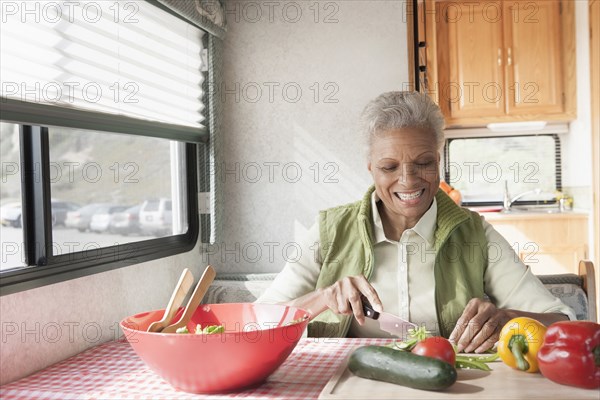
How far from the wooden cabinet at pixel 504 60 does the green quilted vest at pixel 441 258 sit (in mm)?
2862

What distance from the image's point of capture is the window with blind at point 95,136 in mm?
1681

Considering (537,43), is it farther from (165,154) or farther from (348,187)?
(165,154)

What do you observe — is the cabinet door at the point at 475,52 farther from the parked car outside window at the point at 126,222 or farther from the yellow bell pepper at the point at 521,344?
the yellow bell pepper at the point at 521,344

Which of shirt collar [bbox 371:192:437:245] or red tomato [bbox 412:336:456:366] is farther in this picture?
shirt collar [bbox 371:192:437:245]

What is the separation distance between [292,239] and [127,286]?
0.99 m

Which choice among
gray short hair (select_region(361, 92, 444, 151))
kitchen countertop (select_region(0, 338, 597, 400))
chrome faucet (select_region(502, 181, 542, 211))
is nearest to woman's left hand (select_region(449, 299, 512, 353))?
kitchen countertop (select_region(0, 338, 597, 400))

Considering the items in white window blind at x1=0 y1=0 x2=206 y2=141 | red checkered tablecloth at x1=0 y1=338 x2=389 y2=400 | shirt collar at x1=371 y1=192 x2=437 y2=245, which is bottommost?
red checkered tablecloth at x1=0 y1=338 x2=389 y2=400

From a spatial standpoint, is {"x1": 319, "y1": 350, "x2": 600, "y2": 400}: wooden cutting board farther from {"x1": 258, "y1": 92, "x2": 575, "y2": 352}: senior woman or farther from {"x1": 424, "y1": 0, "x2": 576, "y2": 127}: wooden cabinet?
Result: {"x1": 424, "y1": 0, "x2": 576, "y2": 127}: wooden cabinet

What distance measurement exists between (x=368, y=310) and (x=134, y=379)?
22.8 inches

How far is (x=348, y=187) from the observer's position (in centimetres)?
285

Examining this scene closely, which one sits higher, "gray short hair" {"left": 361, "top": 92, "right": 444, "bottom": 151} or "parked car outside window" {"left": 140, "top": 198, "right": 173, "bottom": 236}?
"gray short hair" {"left": 361, "top": 92, "right": 444, "bottom": 151}

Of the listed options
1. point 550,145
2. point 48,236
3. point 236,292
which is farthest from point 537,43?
point 48,236

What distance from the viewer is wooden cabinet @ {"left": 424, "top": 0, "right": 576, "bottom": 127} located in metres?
4.70

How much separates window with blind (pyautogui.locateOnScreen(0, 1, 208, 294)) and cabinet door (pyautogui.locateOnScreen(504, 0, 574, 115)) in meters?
2.81
